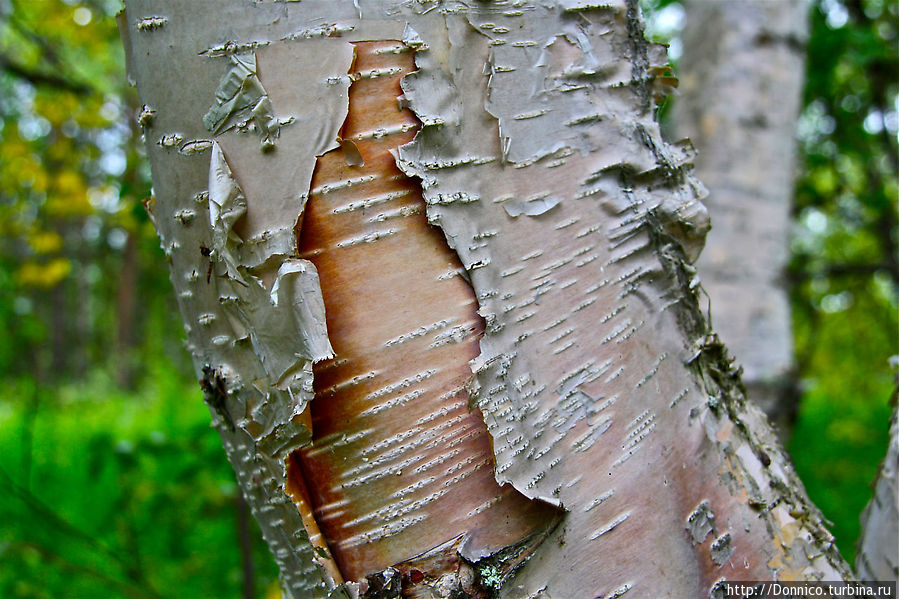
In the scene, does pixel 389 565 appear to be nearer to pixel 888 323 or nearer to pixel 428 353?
pixel 428 353

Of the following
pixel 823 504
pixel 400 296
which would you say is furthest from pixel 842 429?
pixel 400 296

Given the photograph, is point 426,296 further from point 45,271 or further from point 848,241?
point 848,241

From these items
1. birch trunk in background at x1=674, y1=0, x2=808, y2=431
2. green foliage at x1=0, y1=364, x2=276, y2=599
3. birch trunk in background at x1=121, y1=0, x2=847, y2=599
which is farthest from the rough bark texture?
green foliage at x1=0, y1=364, x2=276, y2=599

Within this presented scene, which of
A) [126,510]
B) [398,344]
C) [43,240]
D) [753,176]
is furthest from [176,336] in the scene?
[398,344]

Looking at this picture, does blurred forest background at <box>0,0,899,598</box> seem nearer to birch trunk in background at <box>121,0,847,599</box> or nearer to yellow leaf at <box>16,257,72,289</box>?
yellow leaf at <box>16,257,72,289</box>

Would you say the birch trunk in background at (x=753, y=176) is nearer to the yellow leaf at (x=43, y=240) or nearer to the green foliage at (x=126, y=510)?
the green foliage at (x=126, y=510)

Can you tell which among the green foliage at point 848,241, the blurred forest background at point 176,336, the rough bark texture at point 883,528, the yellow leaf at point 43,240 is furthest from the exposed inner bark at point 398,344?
the yellow leaf at point 43,240
